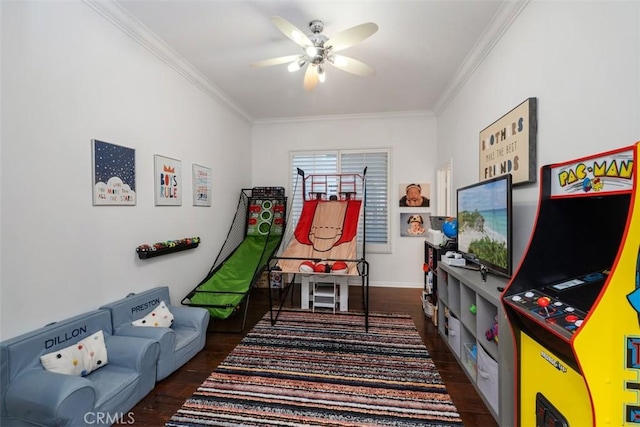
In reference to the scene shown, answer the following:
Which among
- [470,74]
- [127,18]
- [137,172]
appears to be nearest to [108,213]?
[137,172]

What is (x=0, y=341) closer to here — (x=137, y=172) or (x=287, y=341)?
(x=137, y=172)

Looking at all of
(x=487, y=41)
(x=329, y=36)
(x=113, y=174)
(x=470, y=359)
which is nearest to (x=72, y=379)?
(x=113, y=174)

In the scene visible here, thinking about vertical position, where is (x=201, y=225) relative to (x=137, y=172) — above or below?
below

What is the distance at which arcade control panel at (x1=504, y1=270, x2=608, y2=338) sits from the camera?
97 centimetres

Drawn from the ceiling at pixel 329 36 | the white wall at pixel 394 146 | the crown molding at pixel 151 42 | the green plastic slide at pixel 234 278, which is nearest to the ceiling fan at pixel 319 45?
the ceiling at pixel 329 36

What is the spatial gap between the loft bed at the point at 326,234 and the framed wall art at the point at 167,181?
1415 mm

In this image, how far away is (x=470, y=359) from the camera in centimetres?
207

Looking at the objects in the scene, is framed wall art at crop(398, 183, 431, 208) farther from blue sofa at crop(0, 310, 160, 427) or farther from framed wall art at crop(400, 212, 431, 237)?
blue sofa at crop(0, 310, 160, 427)

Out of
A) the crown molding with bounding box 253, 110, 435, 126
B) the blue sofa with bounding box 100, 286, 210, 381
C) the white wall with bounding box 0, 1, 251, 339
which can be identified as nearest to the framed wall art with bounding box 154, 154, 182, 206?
the white wall with bounding box 0, 1, 251, 339

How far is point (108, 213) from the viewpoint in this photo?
2170 mm

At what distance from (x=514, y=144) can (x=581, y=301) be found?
1.43 m

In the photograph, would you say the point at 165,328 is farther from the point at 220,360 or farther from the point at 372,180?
the point at 372,180

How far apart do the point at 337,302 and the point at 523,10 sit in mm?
3613

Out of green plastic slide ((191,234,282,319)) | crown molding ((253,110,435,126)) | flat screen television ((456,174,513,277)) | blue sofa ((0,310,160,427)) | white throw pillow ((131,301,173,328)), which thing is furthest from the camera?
crown molding ((253,110,435,126))
